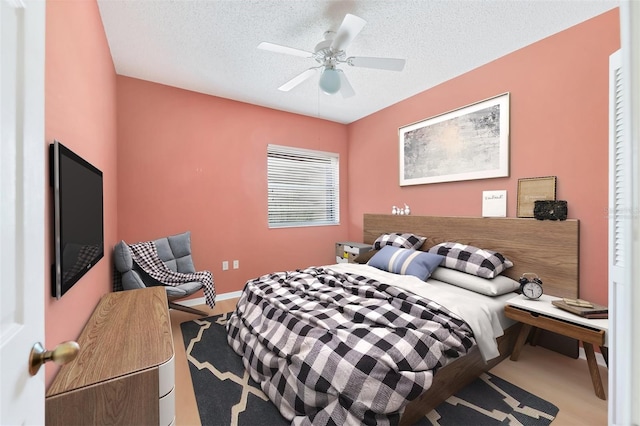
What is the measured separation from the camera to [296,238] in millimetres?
4195

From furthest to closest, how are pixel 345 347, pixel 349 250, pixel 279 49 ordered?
pixel 349 250, pixel 279 49, pixel 345 347

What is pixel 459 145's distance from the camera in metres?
3.00

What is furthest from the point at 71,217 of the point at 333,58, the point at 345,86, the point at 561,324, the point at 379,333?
the point at 561,324

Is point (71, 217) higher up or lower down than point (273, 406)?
higher up

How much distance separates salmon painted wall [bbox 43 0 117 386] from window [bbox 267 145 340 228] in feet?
6.59

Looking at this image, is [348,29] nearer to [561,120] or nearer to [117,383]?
[561,120]

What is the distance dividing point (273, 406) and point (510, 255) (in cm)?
239

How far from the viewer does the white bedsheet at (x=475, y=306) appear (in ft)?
5.93

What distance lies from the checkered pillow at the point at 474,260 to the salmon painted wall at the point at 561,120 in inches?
15.2

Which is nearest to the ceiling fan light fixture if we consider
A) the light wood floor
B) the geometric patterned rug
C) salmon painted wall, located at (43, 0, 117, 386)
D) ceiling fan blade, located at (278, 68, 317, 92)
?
ceiling fan blade, located at (278, 68, 317, 92)

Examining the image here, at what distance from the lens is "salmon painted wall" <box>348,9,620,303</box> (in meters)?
2.05

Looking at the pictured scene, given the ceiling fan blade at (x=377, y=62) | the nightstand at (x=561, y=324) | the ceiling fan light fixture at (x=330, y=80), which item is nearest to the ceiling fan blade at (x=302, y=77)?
the ceiling fan light fixture at (x=330, y=80)

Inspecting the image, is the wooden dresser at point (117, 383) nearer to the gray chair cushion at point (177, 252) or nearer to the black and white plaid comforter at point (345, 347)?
the black and white plaid comforter at point (345, 347)

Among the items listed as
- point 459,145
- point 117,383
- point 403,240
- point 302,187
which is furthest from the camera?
point 302,187
